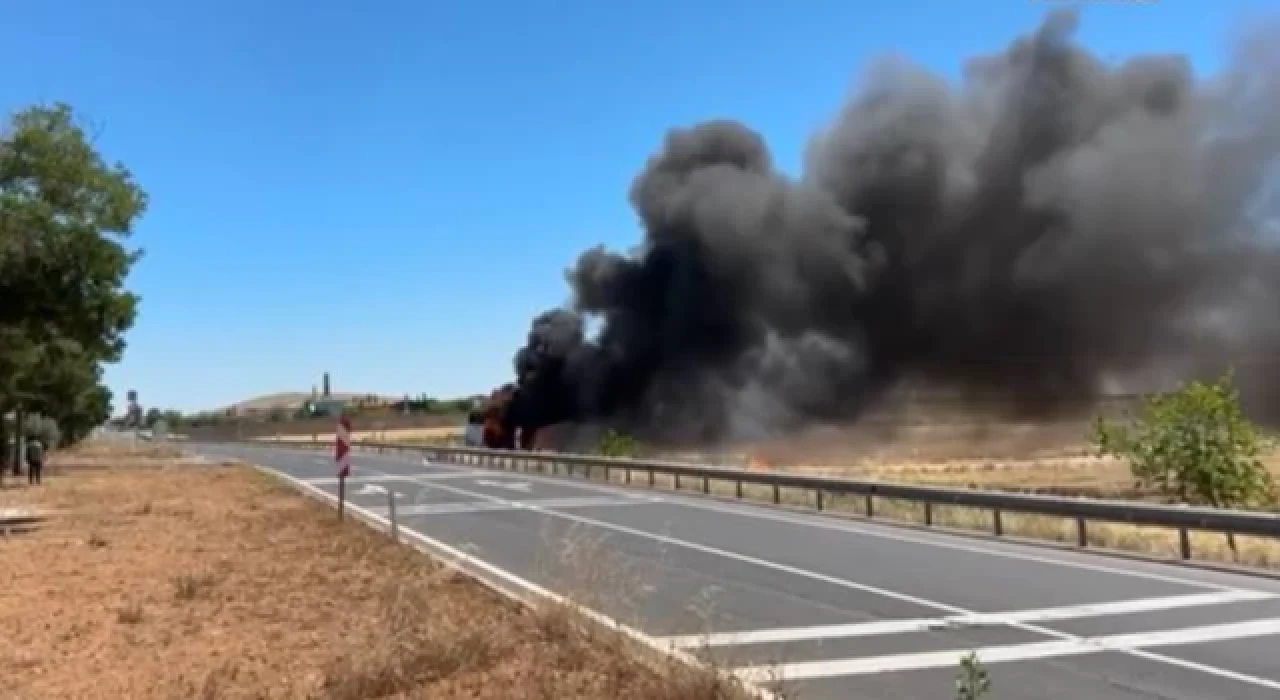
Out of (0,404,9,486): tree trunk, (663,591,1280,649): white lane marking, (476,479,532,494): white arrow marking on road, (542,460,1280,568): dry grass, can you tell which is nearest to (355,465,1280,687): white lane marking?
(663,591,1280,649): white lane marking

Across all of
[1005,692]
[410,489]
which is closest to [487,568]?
[1005,692]

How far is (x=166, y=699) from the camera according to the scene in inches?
252

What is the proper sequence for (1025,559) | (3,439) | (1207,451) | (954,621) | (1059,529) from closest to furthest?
(954,621)
(1025,559)
(1059,529)
(1207,451)
(3,439)

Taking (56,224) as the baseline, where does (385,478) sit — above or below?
below

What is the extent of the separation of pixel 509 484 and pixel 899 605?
815 inches

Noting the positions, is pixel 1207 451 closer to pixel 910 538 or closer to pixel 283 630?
pixel 910 538

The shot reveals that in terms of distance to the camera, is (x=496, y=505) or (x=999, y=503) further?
(x=496, y=505)

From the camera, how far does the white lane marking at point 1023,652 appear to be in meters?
7.13

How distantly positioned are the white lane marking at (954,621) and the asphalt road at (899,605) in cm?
2

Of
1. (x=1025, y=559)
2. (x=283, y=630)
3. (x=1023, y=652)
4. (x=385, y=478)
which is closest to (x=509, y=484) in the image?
(x=385, y=478)

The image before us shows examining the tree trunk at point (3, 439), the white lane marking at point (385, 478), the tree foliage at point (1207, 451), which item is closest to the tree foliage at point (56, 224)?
the white lane marking at point (385, 478)

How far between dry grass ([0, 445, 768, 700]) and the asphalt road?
699 mm

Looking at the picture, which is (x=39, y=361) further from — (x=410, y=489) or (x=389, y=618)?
(x=389, y=618)

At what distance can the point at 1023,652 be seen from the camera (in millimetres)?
7656
